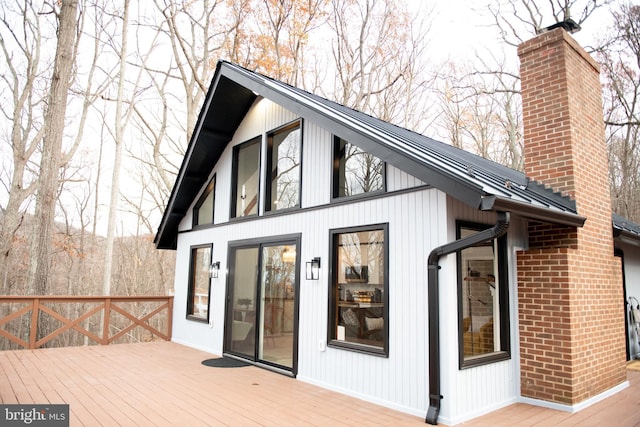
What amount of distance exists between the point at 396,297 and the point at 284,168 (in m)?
3.01

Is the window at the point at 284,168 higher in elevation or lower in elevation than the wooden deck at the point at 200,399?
higher

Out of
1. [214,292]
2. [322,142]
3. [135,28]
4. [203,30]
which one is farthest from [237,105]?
[135,28]

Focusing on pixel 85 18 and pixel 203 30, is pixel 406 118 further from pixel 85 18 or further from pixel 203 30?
pixel 85 18

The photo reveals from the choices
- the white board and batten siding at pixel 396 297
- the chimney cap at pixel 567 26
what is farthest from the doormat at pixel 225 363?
the chimney cap at pixel 567 26

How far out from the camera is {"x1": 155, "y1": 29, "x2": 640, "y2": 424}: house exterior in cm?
422

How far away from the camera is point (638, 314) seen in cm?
760

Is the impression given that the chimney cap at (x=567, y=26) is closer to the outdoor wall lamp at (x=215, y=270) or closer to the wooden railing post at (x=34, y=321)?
the outdoor wall lamp at (x=215, y=270)

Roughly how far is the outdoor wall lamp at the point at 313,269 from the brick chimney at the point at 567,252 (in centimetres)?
244

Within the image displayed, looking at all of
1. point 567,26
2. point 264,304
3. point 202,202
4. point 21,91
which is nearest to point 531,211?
point 567,26

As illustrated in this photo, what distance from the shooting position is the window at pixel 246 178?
728 cm

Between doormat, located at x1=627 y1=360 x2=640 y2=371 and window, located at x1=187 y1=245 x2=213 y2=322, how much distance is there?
276 inches

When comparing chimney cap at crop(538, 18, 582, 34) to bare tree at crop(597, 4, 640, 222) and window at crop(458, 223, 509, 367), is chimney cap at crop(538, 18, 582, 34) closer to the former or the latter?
window at crop(458, 223, 509, 367)

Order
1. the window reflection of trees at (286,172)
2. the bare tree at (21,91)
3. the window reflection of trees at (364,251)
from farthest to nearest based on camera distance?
the bare tree at (21,91) → the window reflection of trees at (286,172) → the window reflection of trees at (364,251)

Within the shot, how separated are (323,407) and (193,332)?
443cm
